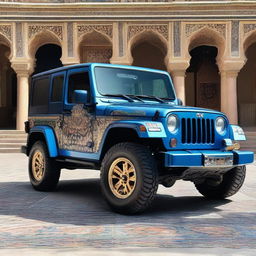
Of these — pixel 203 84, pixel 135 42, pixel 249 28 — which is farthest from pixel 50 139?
pixel 203 84

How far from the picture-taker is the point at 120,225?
12.3 ft

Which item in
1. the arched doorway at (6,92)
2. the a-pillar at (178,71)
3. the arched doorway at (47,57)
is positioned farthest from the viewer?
the arched doorway at (47,57)

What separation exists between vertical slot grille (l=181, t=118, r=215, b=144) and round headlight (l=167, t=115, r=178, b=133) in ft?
0.32

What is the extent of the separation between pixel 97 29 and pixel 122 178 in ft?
41.2

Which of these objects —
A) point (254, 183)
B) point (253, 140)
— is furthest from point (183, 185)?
point (253, 140)

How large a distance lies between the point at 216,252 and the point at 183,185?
4.00 meters

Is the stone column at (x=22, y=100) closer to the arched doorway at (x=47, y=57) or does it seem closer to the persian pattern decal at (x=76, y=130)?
the arched doorway at (x=47, y=57)

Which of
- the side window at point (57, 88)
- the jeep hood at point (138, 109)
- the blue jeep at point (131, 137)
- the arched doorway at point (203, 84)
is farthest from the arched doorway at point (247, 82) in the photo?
the jeep hood at point (138, 109)

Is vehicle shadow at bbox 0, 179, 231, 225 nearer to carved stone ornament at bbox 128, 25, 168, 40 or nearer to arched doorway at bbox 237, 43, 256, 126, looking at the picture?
carved stone ornament at bbox 128, 25, 168, 40

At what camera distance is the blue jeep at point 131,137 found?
4129mm

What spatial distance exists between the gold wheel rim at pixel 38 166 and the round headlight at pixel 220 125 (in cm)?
281

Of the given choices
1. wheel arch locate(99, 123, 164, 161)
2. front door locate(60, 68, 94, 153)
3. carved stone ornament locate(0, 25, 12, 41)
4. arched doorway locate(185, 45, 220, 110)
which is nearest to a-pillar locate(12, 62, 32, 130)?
carved stone ornament locate(0, 25, 12, 41)

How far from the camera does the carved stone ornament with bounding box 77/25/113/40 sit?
15.8 metres

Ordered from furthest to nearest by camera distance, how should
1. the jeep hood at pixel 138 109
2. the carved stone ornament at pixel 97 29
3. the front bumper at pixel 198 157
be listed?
the carved stone ornament at pixel 97 29 → the jeep hood at pixel 138 109 → the front bumper at pixel 198 157
